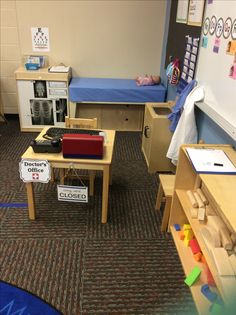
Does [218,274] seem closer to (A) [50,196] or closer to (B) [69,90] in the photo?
(A) [50,196]

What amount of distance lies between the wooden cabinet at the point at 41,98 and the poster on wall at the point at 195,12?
5.49 feet

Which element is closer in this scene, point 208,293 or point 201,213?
point 208,293

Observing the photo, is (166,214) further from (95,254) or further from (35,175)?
(35,175)

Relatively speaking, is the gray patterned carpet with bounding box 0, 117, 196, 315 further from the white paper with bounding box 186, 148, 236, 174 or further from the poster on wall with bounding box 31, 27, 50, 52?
the poster on wall with bounding box 31, 27, 50, 52

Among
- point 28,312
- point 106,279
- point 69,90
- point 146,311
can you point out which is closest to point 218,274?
point 146,311

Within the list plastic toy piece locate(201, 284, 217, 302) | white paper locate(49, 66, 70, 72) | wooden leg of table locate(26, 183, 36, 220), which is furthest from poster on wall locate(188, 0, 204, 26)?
plastic toy piece locate(201, 284, 217, 302)

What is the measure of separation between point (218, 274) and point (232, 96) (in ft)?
3.71

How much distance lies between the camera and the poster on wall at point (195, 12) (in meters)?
2.57

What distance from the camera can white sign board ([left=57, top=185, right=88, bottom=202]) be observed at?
2.27 meters

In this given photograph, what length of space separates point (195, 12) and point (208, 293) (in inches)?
91.3

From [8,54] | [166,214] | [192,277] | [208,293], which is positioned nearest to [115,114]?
[8,54]

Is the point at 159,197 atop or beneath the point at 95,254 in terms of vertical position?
atop

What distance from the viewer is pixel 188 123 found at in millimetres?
2584

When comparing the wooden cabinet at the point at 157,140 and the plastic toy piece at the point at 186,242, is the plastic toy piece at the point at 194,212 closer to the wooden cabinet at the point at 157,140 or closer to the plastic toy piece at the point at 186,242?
the plastic toy piece at the point at 186,242
